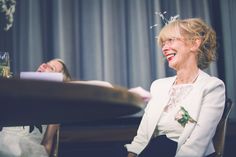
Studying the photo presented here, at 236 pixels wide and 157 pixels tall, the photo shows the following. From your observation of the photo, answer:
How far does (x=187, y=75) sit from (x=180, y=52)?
0.12 metres

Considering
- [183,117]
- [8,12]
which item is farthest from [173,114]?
[8,12]

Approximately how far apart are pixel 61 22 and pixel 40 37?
0.17 meters

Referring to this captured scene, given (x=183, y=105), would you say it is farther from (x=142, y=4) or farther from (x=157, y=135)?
(x=142, y=4)

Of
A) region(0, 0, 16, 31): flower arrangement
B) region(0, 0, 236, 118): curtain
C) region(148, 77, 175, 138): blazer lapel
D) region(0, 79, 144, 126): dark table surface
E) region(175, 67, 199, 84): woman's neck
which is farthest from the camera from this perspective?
region(0, 0, 236, 118): curtain

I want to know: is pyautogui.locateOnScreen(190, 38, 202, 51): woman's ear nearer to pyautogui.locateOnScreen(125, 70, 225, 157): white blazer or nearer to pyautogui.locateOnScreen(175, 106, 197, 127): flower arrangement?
pyautogui.locateOnScreen(125, 70, 225, 157): white blazer

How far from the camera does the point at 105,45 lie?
2.49 meters

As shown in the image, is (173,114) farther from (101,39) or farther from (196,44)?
(101,39)

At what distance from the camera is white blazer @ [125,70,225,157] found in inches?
55.2

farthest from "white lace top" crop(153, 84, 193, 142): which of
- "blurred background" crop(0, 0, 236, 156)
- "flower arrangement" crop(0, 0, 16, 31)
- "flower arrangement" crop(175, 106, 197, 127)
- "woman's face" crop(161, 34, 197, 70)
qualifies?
"flower arrangement" crop(0, 0, 16, 31)

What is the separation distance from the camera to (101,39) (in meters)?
2.52

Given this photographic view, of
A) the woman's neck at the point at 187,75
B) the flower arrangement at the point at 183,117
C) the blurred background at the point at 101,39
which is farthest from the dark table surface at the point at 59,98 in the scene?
the blurred background at the point at 101,39

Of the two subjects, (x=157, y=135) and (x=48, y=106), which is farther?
(x=157, y=135)

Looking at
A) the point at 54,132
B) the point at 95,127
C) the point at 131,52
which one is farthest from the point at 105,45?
the point at 54,132

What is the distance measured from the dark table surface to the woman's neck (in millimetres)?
1020
